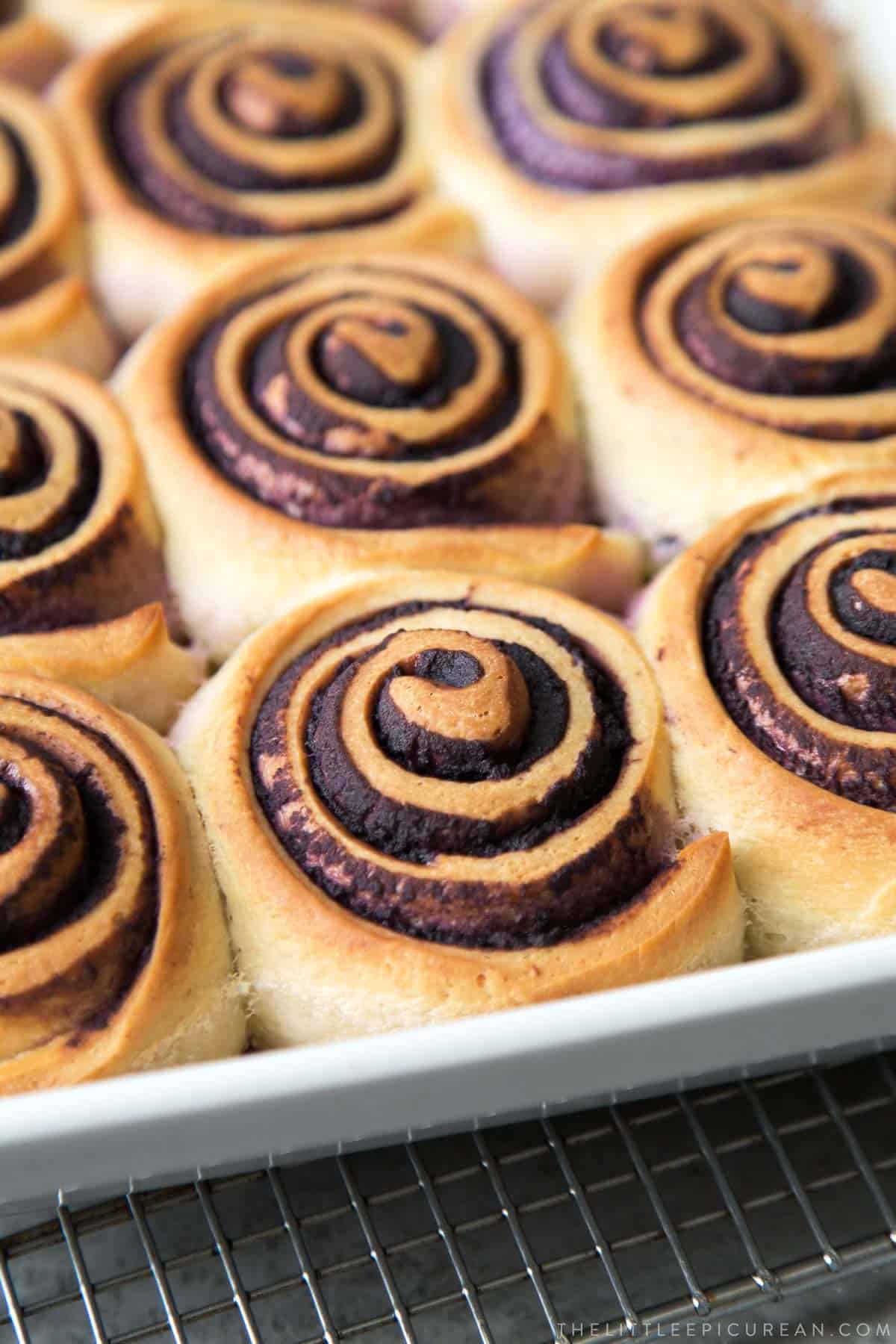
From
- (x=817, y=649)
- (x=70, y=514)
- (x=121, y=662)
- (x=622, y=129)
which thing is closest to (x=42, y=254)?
(x=70, y=514)

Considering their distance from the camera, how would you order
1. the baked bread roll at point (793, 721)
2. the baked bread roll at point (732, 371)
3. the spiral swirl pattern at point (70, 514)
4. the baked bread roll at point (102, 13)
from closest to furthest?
the baked bread roll at point (793, 721), the spiral swirl pattern at point (70, 514), the baked bread roll at point (732, 371), the baked bread roll at point (102, 13)

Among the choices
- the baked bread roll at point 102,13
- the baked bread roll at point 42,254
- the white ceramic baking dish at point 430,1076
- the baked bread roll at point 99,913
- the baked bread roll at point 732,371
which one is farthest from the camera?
the baked bread roll at point 102,13

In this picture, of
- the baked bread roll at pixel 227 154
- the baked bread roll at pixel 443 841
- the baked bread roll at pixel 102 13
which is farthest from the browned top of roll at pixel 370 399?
the baked bread roll at pixel 102 13

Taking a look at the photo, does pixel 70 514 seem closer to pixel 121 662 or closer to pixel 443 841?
pixel 121 662

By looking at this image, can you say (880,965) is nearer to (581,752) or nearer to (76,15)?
(581,752)

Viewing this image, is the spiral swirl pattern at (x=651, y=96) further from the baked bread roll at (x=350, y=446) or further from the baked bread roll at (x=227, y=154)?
the baked bread roll at (x=350, y=446)

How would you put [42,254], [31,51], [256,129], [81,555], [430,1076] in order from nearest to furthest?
[430,1076] → [81,555] → [42,254] → [256,129] → [31,51]
